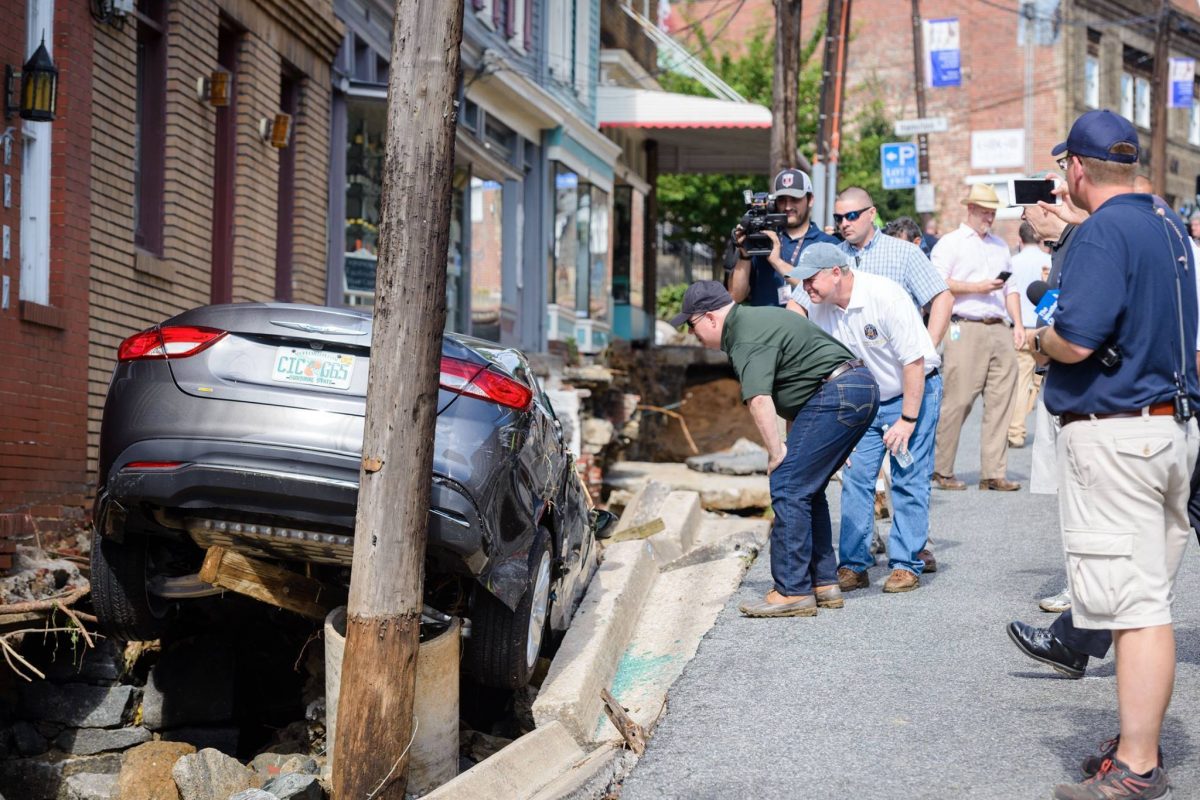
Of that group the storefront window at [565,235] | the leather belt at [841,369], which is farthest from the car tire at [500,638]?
the storefront window at [565,235]

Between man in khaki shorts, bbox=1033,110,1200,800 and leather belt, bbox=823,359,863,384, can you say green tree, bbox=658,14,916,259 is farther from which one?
man in khaki shorts, bbox=1033,110,1200,800

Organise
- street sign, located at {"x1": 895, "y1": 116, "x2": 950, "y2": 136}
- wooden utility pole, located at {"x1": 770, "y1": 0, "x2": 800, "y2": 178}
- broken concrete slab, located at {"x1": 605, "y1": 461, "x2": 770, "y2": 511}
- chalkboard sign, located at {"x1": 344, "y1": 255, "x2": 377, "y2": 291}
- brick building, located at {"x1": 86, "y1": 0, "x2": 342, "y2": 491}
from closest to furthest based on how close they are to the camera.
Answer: brick building, located at {"x1": 86, "y1": 0, "x2": 342, "y2": 491} → broken concrete slab, located at {"x1": 605, "y1": 461, "x2": 770, "y2": 511} → chalkboard sign, located at {"x1": 344, "y1": 255, "x2": 377, "y2": 291} → wooden utility pole, located at {"x1": 770, "y1": 0, "x2": 800, "y2": 178} → street sign, located at {"x1": 895, "y1": 116, "x2": 950, "y2": 136}

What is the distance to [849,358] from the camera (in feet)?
22.8

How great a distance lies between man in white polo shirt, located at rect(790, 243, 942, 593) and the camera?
7.27m

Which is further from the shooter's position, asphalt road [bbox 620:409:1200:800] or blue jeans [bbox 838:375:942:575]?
blue jeans [bbox 838:375:942:575]

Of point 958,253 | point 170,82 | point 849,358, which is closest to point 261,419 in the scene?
point 849,358

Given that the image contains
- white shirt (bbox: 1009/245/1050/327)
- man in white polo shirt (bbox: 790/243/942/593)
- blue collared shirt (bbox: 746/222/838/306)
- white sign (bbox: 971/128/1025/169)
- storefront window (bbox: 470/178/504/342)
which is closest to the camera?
man in white polo shirt (bbox: 790/243/942/593)

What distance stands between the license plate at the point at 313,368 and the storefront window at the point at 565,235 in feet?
54.9

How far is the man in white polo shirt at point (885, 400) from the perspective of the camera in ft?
23.9

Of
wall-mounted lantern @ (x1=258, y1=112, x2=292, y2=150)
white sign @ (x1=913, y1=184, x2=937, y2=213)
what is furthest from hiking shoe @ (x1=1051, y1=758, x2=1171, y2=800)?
white sign @ (x1=913, y1=184, x2=937, y2=213)

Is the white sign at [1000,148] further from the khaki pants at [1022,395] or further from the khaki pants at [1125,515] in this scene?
the khaki pants at [1125,515]

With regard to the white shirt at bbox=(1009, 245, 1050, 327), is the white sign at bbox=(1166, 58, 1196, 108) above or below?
above

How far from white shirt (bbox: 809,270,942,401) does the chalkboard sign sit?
25.1 ft

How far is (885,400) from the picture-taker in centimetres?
769
